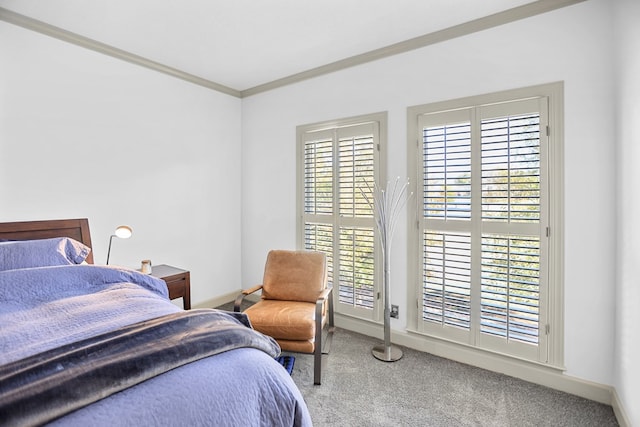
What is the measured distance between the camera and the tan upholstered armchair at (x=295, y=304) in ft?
7.83

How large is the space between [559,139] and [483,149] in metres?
0.47

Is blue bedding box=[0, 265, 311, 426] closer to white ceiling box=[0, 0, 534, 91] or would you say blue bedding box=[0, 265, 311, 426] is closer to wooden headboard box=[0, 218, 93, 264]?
wooden headboard box=[0, 218, 93, 264]

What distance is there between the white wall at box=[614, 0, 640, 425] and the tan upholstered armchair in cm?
182

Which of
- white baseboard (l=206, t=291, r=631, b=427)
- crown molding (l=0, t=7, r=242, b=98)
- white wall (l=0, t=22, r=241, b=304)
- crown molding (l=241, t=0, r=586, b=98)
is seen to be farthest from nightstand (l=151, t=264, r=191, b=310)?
crown molding (l=241, t=0, r=586, b=98)

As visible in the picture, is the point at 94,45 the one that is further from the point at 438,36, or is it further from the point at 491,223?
the point at 491,223

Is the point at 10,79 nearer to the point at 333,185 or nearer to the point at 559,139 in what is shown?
the point at 333,185

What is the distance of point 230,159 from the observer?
4145 mm

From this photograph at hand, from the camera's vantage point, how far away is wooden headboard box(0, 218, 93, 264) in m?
2.44

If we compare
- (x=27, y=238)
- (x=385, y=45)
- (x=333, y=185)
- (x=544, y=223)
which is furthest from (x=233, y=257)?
(x=544, y=223)

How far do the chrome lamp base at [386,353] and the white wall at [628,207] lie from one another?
141 cm

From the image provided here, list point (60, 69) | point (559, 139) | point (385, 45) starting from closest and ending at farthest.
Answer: point (559, 139)
point (60, 69)
point (385, 45)

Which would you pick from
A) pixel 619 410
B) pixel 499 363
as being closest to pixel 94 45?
pixel 499 363

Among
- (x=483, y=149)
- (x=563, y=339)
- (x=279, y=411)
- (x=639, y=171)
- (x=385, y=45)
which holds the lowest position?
(x=563, y=339)

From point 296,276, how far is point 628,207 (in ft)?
7.70
